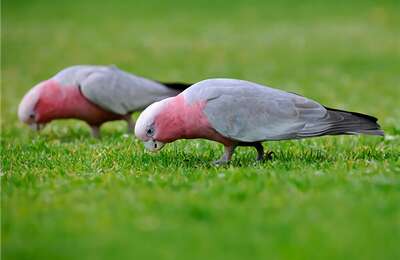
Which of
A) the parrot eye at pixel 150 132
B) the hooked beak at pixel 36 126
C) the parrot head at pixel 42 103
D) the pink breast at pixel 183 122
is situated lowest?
the hooked beak at pixel 36 126

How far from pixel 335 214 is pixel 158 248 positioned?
3.90 ft

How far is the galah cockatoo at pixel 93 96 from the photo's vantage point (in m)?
8.50

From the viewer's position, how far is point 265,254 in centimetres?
369

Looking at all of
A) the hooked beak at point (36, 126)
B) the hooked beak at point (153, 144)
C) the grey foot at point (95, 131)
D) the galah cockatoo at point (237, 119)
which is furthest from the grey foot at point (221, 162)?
the hooked beak at point (36, 126)

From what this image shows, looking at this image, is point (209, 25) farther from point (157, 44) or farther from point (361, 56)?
point (361, 56)

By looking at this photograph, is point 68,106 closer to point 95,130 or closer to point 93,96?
point 93,96

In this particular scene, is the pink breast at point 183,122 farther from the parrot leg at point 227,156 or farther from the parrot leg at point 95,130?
the parrot leg at point 95,130

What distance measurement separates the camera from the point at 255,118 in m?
6.12

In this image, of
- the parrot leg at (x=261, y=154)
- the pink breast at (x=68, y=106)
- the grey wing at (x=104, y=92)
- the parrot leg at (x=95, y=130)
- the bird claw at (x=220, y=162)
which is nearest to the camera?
the bird claw at (x=220, y=162)

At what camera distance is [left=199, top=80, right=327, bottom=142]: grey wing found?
19.9 feet

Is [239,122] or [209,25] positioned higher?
[239,122]

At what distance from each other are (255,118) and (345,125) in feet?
2.68

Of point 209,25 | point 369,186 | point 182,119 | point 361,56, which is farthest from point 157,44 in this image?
point 369,186

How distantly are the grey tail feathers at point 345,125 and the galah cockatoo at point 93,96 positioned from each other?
2.77 m
